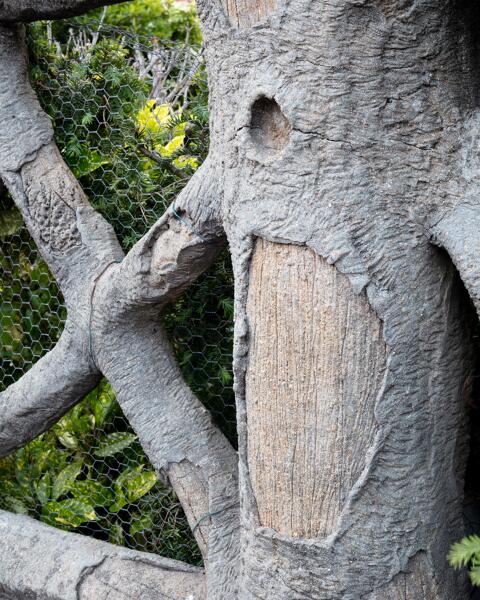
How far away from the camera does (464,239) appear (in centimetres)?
170

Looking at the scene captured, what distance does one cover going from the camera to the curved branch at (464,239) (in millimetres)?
1671

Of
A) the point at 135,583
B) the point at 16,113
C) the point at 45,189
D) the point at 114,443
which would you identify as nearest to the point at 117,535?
the point at 114,443

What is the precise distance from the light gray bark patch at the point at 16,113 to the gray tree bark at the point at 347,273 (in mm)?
820

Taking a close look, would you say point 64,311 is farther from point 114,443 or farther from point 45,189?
point 45,189

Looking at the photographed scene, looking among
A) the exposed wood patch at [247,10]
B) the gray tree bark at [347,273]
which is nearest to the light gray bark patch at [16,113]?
the gray tree bark at [347,273]

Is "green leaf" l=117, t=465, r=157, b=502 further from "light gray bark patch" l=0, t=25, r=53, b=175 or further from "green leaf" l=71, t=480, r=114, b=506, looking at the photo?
"light gray bark patch" l=0, t=25, r=53, b=175

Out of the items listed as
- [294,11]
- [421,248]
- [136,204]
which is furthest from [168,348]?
[294,11]

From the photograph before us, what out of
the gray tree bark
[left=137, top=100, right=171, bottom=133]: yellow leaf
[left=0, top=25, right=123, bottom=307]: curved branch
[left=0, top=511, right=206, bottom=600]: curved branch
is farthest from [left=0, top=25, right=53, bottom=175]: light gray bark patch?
[left=0, top=511, right=206, bottom=600]: curved branch

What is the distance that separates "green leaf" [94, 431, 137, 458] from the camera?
120 inches

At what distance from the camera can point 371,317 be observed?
1.77 m

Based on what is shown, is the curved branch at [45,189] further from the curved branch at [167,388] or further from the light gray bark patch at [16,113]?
the curved branch at [167,388]

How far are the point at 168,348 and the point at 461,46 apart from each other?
47.3 inches

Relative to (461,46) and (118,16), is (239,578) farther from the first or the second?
(118,16)

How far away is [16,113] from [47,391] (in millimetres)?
863
